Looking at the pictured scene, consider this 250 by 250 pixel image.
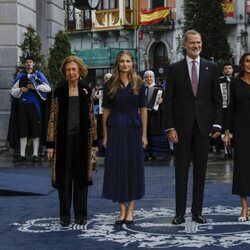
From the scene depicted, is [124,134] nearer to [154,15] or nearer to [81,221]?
[81,221]

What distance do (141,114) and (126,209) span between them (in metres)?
1.07

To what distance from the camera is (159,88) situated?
14.9 m

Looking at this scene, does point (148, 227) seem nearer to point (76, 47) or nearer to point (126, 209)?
point (126, 209)

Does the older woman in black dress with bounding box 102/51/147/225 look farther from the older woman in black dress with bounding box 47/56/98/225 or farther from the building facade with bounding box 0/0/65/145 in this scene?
the building facade with bounding box 0/0/65/145

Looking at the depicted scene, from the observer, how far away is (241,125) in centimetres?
851

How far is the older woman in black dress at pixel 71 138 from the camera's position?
8266 mm

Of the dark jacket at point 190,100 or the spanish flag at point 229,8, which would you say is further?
the spanish flag at point 229,8

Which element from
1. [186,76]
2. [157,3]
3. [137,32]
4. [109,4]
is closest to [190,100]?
[186,76]

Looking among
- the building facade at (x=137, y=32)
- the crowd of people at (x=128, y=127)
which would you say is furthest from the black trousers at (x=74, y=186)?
the building facade at (x=137, y=32)

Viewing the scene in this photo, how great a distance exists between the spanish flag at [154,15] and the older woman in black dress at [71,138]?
138 ft

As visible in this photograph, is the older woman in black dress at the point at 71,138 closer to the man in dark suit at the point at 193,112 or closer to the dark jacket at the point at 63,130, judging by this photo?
the dark jacket at the point at 63,130

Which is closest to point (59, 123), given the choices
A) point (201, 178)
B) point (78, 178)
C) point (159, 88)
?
point (78, 178)

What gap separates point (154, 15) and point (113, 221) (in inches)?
1698

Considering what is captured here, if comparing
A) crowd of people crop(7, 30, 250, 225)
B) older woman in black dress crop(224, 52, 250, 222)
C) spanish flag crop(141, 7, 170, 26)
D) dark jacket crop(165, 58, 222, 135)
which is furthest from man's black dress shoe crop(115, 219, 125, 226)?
spanish flag crop(141, 7, 170, 26)
